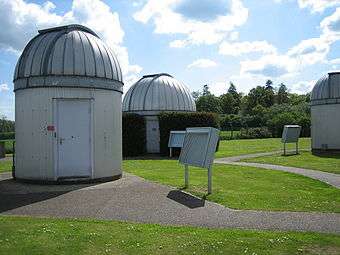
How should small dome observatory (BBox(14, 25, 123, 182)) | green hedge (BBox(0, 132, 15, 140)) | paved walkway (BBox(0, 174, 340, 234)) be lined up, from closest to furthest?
1. paved walkway (BBox(0, 174, 340, 234))
2. small dome observatory (BBox(14, 25, 123, 182))
3. green hedge (BBox(0, 132, 15, 140))

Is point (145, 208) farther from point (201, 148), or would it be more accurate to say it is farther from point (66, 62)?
point (66, 62)

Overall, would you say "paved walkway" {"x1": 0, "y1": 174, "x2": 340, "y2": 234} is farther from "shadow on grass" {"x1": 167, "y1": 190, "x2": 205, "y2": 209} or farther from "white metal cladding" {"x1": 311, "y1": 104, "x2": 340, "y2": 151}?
"white metal cladding" {"x1": 311, "y1": 104, "x2": 340, "y2": 151}

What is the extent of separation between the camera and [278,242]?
646 cm

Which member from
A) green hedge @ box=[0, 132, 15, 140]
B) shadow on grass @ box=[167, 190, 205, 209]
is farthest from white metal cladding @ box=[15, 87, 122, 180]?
green hedge @ box=[0, 132, 15, 140]

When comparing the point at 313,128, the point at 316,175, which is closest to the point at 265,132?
the point at 313,128

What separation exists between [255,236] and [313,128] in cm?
2293

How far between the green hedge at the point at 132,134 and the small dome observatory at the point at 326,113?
448 inches

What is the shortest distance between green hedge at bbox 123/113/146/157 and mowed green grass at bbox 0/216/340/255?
1801cm

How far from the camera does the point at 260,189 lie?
39.3ft

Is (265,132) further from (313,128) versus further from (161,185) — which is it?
(161,185)

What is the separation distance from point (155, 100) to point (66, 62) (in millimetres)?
16344

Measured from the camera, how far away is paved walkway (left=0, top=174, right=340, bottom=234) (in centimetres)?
784

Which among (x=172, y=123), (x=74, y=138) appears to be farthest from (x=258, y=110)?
(x=74, y=138)

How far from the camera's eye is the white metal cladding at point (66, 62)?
13.2 meters
